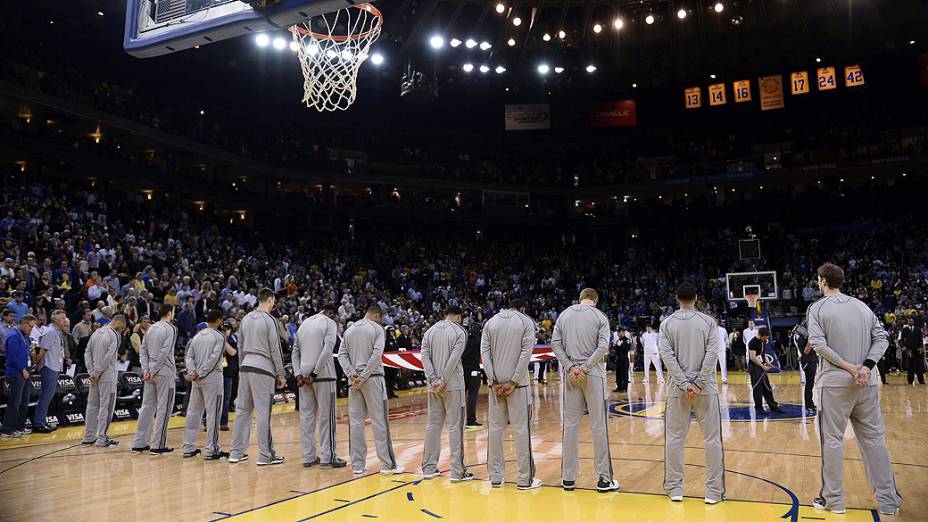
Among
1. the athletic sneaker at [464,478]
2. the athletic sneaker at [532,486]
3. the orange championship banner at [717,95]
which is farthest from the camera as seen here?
the orange championship banner at [717,95]

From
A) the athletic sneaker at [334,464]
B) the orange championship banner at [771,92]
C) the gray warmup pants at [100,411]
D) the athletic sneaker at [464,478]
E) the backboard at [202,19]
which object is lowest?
the athletic sneaker at [334,464]

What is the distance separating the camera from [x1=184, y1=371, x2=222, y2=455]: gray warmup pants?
9.24m

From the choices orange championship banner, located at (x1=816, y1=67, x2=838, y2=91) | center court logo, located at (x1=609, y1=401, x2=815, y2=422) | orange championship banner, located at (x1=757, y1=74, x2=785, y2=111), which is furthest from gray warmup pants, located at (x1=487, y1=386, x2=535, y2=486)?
orange championship banner, located at (x1=757, y1=74, x2=785, y2=111)

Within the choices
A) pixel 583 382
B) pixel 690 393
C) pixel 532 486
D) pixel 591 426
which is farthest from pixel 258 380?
pixel 690 393

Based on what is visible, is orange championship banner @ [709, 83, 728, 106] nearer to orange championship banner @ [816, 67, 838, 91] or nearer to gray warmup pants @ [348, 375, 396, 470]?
orange championship banner @ [816, 67, 838, 91]

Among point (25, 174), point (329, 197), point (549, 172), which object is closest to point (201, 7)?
point (25, 174)

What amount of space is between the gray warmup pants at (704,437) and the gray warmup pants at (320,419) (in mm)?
4231

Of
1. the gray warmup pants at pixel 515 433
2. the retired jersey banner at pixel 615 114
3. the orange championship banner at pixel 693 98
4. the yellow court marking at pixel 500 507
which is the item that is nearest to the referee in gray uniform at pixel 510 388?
the gray warmup pants at pixel 515 433

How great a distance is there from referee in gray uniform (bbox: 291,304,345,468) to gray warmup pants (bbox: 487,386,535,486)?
2371 mm

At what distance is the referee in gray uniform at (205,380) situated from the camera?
936 centimetres

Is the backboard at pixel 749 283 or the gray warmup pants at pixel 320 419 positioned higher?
the backboard at pixel 749 283

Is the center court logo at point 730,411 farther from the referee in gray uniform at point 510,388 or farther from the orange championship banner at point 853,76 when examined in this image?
the orange championship banner at point 853,76

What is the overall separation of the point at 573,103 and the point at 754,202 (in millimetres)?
12144

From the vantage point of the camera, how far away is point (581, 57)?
97.2 ft
